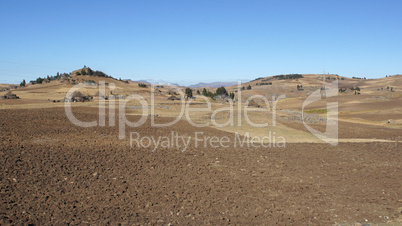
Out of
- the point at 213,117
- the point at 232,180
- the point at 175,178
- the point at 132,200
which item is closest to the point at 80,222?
the point at 132,200

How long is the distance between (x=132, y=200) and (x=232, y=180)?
3928mm

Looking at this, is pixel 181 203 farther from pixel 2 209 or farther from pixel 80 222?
pixel 2 209

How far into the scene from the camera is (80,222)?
7.02 m

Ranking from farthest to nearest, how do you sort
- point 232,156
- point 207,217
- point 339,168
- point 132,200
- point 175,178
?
point 232,156 < point 339,168 < point 175,178 < point 132,200 < point 207,217

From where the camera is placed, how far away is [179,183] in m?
10.1

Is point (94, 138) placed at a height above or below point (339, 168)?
above

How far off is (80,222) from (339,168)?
35.9 feet

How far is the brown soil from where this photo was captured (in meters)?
7.77

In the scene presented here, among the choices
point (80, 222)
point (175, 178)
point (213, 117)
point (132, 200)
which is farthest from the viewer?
point (213, 117)

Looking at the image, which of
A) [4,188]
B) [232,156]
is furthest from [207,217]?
[232,156]

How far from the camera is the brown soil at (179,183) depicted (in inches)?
306

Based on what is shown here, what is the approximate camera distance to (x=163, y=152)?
1395 centimetres

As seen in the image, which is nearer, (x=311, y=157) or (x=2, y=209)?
(x=2, y=209)

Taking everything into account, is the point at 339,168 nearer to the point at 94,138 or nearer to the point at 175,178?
the point at 175,178
